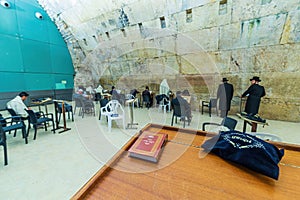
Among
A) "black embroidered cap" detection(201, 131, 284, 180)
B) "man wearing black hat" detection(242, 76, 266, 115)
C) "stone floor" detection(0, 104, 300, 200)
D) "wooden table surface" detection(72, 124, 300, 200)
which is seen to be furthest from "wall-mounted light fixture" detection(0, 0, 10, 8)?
"man wearing black hat" detection(242, 76, 266, 115)

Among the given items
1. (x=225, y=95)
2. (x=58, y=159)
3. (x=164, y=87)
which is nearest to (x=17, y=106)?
(x=58, y=159)

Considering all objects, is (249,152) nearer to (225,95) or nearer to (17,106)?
(225,95)

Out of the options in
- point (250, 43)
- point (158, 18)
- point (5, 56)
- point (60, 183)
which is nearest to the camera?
point (60, 183)

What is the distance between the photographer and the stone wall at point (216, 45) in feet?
11.9

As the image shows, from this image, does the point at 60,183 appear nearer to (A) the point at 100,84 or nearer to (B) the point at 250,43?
(B) the point at 250,43

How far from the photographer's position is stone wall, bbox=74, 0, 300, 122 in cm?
363

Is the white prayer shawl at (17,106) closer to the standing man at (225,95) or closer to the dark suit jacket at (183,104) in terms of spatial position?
the dark suit jacket at (183,104)

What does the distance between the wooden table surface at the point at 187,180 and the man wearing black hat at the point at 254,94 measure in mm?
3028

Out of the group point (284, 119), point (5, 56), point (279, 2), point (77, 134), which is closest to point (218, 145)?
point (77, 134)

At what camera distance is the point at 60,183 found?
5.37ft

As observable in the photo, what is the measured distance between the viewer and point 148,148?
89cm

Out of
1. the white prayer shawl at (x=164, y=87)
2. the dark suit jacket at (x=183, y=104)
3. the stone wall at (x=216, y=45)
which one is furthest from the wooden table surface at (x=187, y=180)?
the white prayer shawl at (x=164, y=87)

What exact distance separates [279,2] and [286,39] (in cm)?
98

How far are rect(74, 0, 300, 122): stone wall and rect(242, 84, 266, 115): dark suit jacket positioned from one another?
1143 mm
